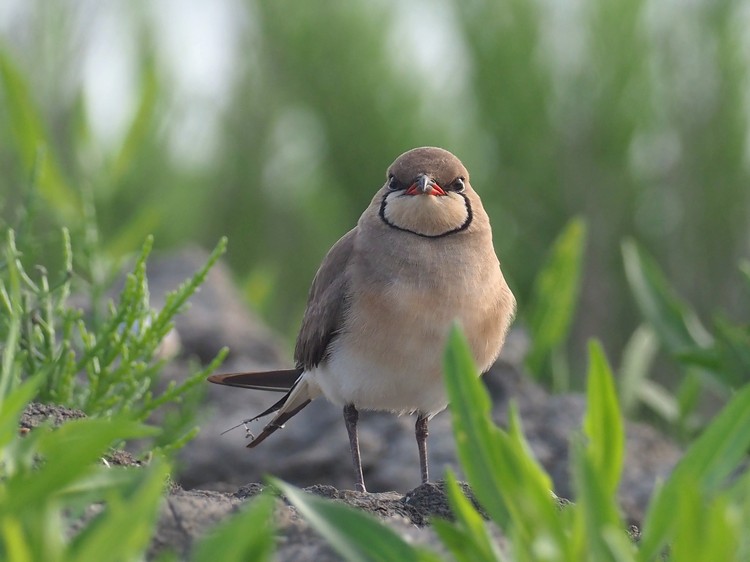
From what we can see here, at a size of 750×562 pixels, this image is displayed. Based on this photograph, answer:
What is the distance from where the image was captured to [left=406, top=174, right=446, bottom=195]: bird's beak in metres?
3.48

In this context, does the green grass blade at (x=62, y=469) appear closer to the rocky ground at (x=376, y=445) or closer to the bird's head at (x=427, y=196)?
Result: the bird's head at (x=427, y=196)

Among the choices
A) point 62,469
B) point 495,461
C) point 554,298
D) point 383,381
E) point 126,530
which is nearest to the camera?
point 126,530

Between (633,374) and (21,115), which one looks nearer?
(21,115)

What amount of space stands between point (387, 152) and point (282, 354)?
2154 mm

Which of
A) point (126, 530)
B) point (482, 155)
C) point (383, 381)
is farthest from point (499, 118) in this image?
point (126, 530)

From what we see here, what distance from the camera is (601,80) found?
24.1 feet

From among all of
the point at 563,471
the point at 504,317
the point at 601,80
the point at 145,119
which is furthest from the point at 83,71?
the point at 504,317

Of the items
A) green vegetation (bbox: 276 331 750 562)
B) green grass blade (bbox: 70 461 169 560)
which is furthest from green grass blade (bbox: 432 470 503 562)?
green grass blade (bbox: 70 461 169 560)

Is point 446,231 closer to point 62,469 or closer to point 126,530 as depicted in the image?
point 62,469

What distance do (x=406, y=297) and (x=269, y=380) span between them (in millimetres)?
773

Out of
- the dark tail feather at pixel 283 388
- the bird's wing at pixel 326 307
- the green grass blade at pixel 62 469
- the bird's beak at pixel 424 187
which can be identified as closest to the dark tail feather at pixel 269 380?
the dark tail feather at pixel 283 388

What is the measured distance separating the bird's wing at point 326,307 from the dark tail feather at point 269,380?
15cm

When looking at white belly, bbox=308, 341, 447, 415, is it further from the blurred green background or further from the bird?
the blurred green background

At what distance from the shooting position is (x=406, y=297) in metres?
3.32
